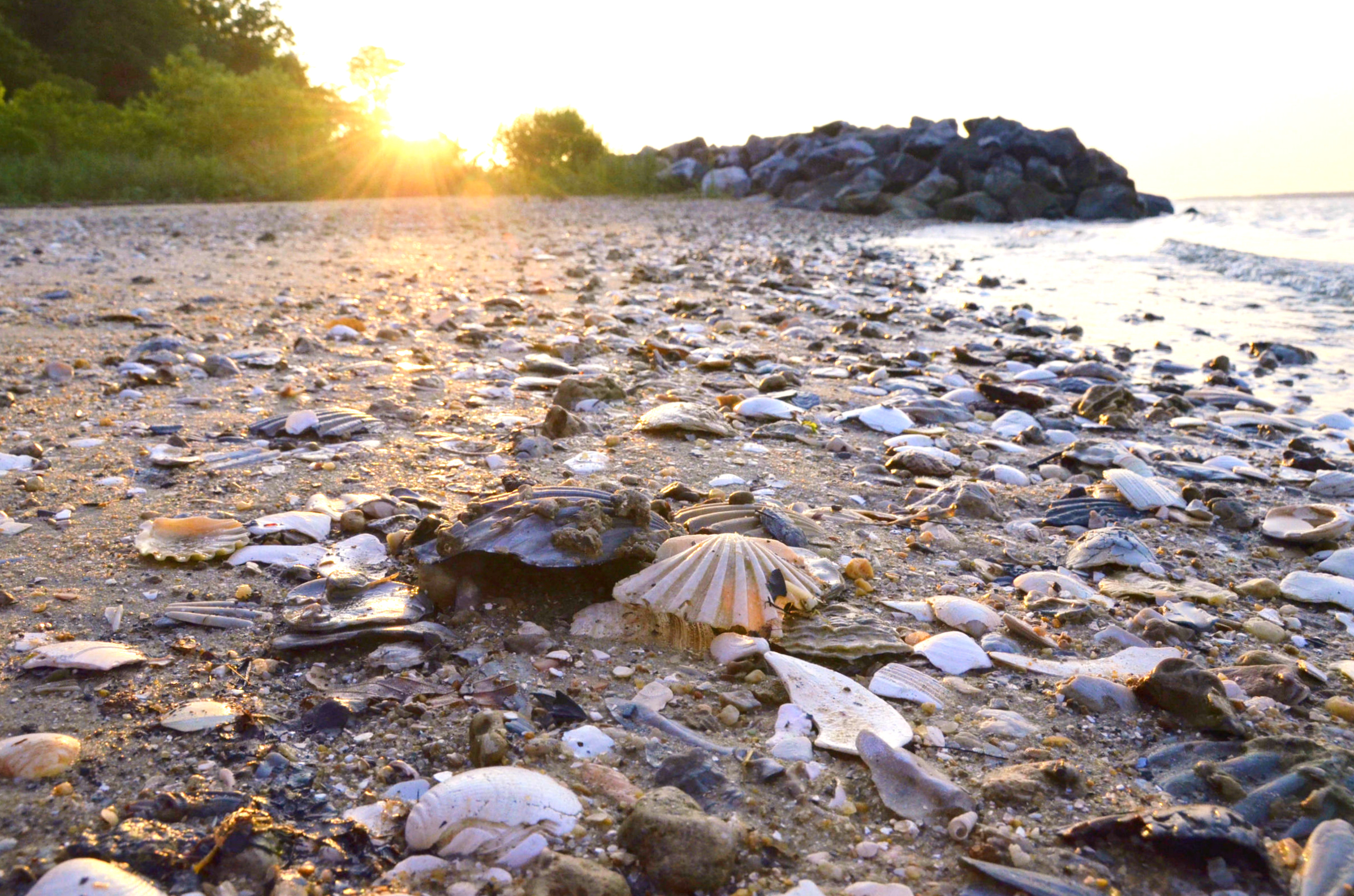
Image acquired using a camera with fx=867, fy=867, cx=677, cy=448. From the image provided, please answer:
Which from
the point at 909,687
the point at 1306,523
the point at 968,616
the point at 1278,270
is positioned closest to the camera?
the point at 909,687

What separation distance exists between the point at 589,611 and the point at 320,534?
0.89 m

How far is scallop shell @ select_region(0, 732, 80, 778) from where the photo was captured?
1.40 metres

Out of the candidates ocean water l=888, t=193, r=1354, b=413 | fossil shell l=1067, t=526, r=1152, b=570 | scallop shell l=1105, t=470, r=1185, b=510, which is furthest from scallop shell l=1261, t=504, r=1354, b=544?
ocean water l=888, t=193, r=1354, b=413

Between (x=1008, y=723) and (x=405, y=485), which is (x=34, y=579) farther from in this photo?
(x=1008, y=723)

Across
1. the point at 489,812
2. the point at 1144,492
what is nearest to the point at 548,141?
the point at 1144,492

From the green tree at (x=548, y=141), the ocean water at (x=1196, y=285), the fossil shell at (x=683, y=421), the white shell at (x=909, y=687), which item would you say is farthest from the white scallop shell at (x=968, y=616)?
the green tree at (x=548, y=141)

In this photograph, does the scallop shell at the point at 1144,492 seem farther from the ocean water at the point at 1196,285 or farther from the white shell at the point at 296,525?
the white shell at the point at 296,525

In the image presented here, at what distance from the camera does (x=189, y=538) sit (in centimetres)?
229

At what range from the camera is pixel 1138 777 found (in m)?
1.57

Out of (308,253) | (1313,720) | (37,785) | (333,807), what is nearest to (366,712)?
(333,807)

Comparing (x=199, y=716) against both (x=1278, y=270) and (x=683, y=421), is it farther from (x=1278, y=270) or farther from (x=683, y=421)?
(x=1278, y=270)

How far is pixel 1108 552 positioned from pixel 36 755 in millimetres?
2592

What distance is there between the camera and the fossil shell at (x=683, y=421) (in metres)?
3.47

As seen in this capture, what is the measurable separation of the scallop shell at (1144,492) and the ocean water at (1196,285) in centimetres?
231
